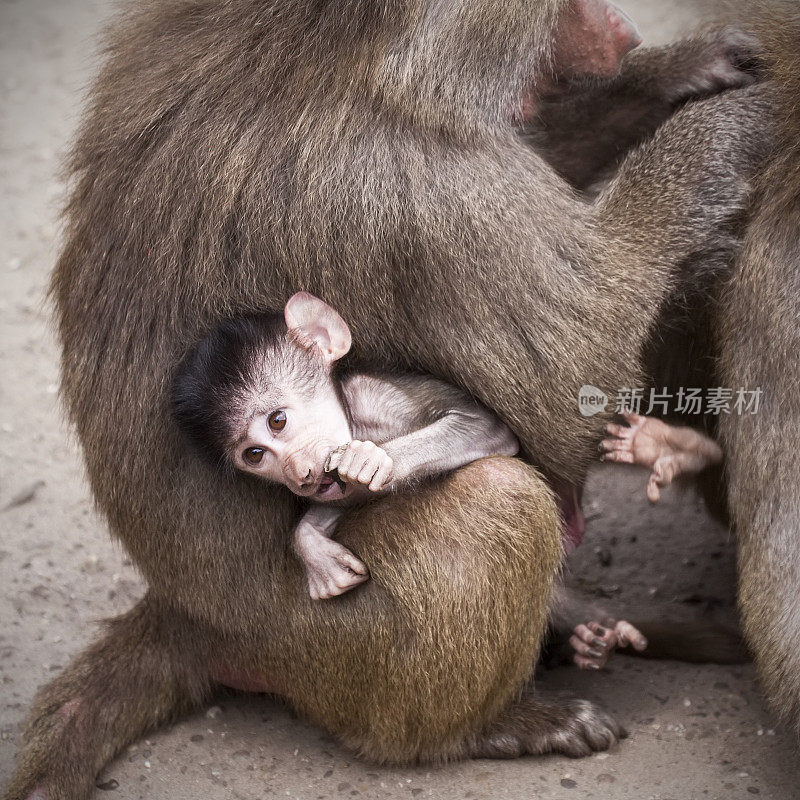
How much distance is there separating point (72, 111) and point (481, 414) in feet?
14.5

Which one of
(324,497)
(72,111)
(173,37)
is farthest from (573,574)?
(72,111)

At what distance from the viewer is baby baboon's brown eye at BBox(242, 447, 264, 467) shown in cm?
278

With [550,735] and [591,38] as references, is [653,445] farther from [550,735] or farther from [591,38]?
[591,38]

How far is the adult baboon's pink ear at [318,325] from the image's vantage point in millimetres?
2801

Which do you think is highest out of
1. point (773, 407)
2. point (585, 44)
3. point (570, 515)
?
point (585, 44)

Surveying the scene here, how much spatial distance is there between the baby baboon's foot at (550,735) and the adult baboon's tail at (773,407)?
0.47m

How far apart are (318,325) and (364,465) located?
404 millimetres

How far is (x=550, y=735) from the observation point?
3088mm

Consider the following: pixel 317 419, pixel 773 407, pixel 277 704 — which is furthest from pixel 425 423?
pixel 277 704

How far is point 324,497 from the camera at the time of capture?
2832mm

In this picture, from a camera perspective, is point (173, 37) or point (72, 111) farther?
point (72, 111)

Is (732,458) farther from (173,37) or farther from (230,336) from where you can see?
(173,37)

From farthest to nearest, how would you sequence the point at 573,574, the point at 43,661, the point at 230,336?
the point at 573,574
the point at 43,661
the point at 230,336

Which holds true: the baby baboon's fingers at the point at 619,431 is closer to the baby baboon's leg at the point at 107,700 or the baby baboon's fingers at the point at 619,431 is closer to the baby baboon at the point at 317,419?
the baby baboon at the point at 317,419
